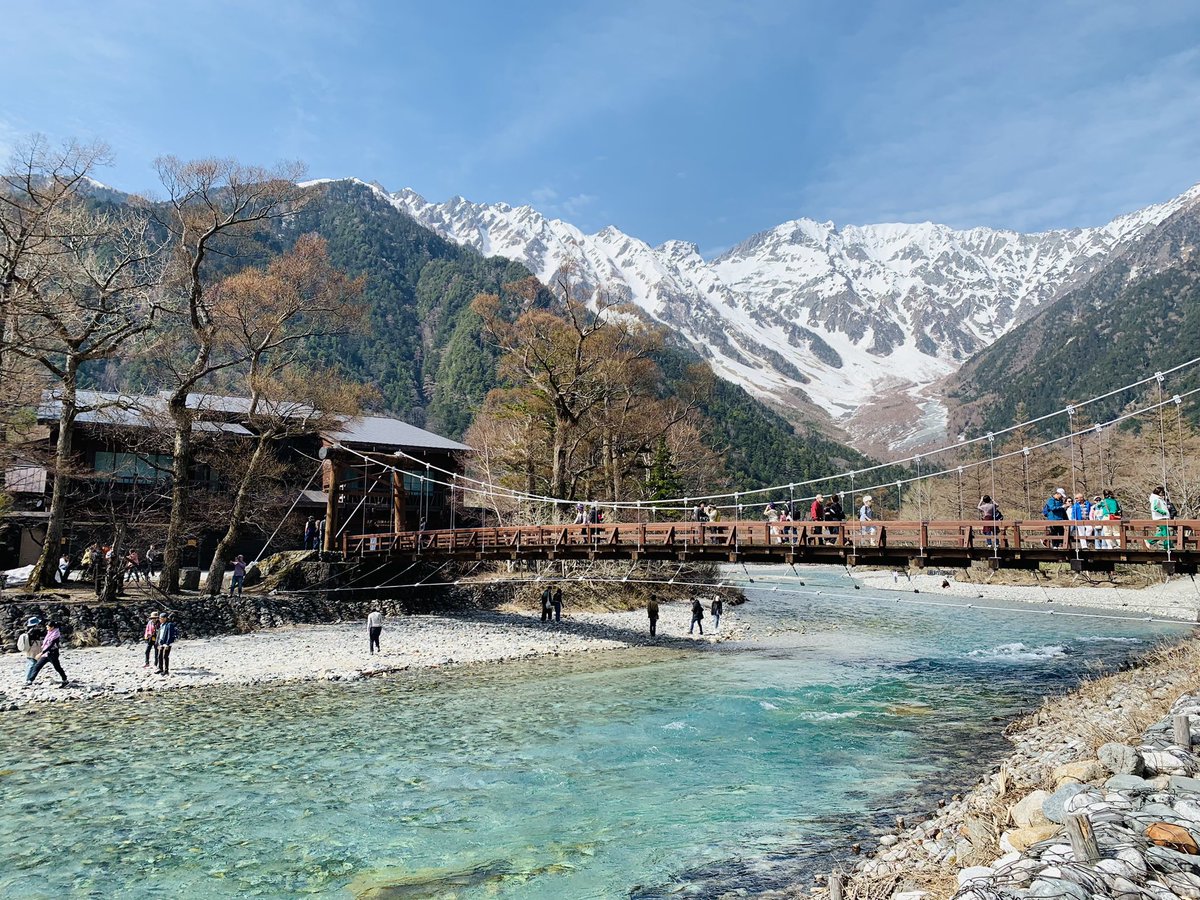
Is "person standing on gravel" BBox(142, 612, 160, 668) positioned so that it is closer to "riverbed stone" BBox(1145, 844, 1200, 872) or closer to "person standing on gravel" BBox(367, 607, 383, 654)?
"person standing on gravel" BBox(367, 607, 383, 654)

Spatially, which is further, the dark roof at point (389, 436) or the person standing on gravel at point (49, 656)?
the dark roof at point (389, 436)

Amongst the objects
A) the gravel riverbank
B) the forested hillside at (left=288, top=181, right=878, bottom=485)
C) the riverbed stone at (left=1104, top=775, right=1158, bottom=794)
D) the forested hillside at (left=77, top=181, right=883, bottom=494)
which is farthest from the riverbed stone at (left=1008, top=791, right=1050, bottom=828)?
the forested hillside at (left=77, top=181, right=883, bottom=494)

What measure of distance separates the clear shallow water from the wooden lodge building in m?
11.3

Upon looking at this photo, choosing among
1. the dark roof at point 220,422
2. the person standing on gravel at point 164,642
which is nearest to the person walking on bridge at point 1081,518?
the person standing on gravel at point 164,642

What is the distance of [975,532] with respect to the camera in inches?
691

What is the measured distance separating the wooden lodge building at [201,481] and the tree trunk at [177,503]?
874mm

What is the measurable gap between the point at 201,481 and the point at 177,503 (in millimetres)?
9207

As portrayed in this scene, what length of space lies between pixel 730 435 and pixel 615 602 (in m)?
92.4

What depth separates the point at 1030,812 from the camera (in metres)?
6.47

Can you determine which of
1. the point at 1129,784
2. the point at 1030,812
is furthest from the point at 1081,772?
the point at 1030,812

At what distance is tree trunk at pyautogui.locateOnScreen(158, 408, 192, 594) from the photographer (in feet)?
71.4

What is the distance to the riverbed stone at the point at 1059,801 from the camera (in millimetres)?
5980

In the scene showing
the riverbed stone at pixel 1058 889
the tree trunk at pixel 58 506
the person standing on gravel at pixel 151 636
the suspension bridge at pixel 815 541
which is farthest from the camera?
the tree trunk at pixel 58 506

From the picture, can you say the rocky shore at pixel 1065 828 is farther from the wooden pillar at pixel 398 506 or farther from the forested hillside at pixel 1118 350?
the forested hillside at pixel 1118 350
